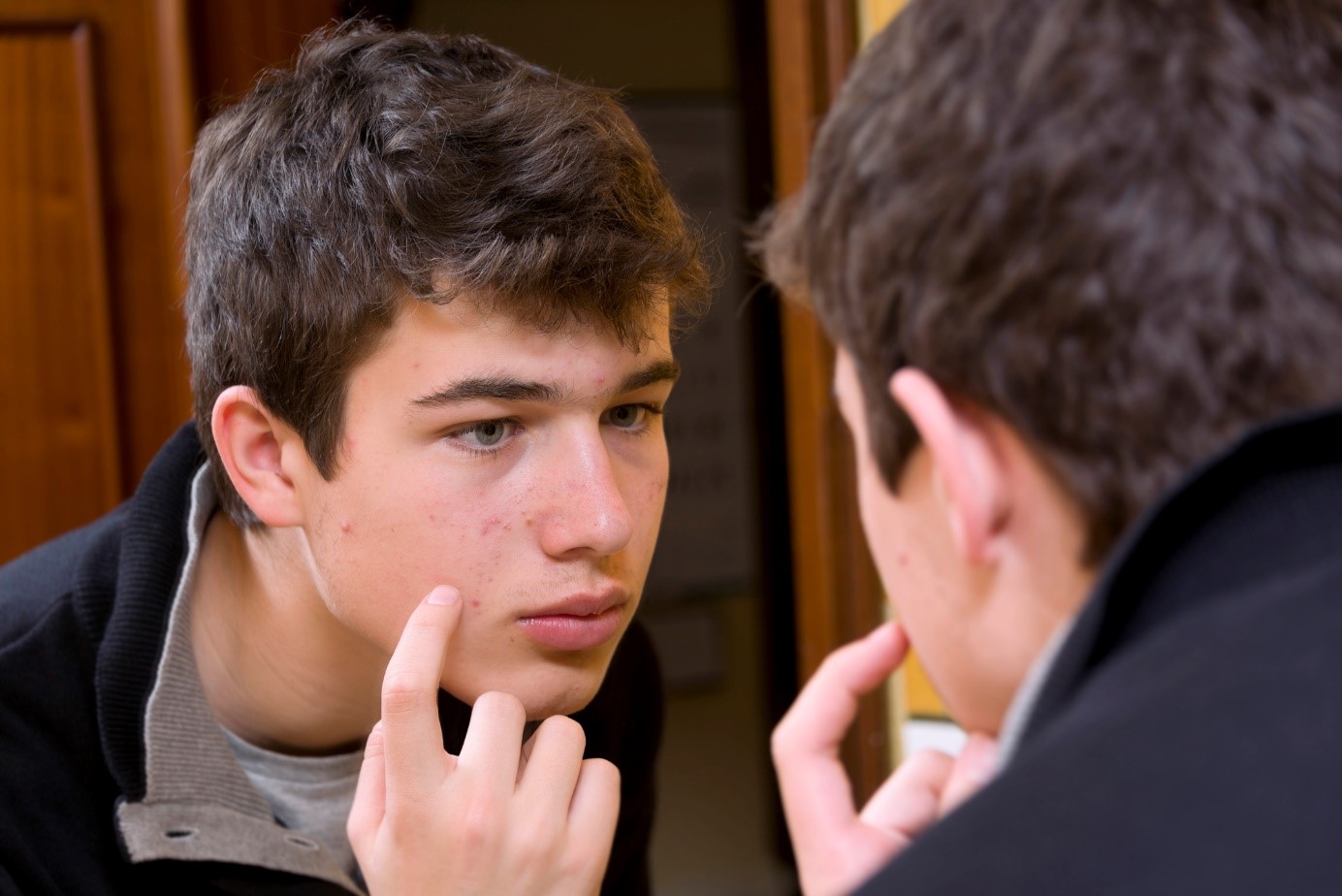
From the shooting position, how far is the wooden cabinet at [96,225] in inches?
83.0

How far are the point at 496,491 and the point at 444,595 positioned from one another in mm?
96

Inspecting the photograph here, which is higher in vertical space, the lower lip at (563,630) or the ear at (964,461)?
the ear at (964,461)

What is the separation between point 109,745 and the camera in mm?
1165

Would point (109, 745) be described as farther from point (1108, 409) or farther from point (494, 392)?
point (1108, 409)

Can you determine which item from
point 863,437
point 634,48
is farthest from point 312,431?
point 634,48

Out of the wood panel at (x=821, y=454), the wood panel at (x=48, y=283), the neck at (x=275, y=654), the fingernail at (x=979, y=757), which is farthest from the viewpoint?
the wood panel at (x=48, y=283)

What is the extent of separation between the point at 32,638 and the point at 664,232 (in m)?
0.68

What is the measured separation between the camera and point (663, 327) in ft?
3.88

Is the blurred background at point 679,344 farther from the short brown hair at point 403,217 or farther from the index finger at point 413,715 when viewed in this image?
the index finger at point 413,715

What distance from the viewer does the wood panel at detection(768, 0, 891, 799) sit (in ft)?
5.56

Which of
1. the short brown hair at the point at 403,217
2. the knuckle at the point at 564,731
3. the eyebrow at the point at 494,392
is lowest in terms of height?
the knuckle at the point at 564,731

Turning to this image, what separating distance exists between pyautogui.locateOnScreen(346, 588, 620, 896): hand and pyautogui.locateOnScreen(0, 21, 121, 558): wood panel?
135 centimetres

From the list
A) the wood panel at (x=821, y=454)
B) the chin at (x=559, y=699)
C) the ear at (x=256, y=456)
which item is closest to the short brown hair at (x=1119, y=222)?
the chin at (x=559, y=699)

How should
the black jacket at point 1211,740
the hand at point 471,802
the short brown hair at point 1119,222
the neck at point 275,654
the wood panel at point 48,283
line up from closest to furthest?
the black jacket at point 1211,740 < the short brown hair at point 1119,222 < the hand at point 471,802 < the neck at point 275,654 < the wood panel at point 48,283
